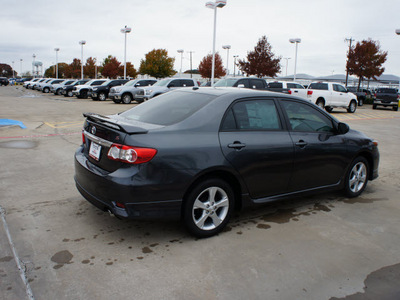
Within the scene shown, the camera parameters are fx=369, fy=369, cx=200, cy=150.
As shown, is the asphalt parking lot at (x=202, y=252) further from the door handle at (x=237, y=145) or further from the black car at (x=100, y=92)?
the black car at (x=100, y=92)

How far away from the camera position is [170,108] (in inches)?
168

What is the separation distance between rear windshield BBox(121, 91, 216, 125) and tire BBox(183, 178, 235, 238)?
76 centimetres

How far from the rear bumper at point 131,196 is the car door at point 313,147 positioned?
1743mm

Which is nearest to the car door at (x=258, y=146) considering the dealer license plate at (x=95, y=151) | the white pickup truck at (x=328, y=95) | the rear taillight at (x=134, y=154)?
the rear taillight at (x=134, y=154)

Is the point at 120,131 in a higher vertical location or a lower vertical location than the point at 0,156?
higher

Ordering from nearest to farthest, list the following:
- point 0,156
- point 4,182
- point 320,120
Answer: point 320,120
point 4,182
point 0,156

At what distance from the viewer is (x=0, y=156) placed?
23.8ft

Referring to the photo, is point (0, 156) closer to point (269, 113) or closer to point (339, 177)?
point (269, 113)

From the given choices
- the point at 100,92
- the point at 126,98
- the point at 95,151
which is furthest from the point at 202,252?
the point at 100,92

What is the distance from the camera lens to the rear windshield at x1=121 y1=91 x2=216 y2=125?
13.0 ft

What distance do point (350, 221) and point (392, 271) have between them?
1.21 m

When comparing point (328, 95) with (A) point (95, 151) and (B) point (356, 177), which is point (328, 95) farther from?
(A) point (95, 151)

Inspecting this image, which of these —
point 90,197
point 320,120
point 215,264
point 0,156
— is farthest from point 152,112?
point 0,156

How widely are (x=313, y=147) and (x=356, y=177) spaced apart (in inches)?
48.5
